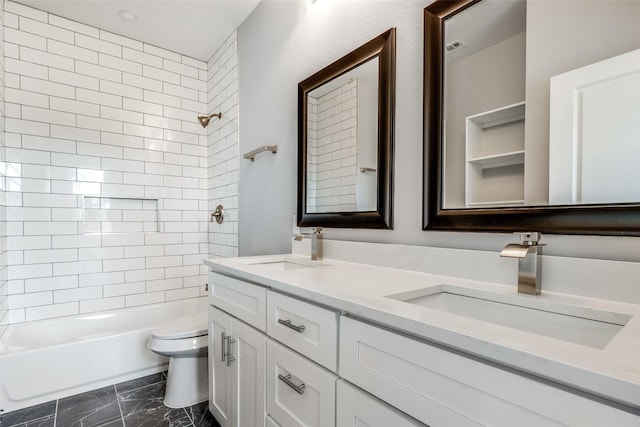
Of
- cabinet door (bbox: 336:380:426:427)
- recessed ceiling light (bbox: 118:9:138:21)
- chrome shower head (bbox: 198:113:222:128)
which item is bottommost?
cabinet door (bbox: 336:380:426:427)

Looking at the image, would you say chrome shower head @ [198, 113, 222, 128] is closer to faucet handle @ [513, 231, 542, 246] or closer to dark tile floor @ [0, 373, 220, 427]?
dark tile floor @ [0, 373, 220, 427]

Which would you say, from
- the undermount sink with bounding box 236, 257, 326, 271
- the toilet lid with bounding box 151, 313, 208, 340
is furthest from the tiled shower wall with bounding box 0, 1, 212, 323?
the undermount sink with bounding box 236, 257, 326, 271

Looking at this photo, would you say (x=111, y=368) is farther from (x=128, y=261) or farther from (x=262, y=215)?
(x=262, y=215)

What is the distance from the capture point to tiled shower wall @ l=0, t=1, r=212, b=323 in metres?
2.22

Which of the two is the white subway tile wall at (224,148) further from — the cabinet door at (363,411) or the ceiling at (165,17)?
the cabinet door at (363,411)

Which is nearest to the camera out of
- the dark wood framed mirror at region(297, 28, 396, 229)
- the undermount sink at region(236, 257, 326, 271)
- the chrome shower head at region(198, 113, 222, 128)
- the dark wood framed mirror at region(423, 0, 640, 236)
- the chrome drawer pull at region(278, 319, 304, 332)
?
the dark wood framed mirror at region(423, 0, 640, 236)

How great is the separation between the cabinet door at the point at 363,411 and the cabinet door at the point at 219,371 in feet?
2.39

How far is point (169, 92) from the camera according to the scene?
283cm

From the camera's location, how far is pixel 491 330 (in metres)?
0.55

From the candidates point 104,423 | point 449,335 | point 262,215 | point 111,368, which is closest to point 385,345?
point 449,335

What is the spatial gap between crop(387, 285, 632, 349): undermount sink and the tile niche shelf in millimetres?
297

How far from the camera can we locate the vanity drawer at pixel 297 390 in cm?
83

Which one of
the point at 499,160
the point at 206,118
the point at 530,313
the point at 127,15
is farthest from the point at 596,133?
the point at 127,15

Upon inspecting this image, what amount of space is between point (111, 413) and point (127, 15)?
104 inches
